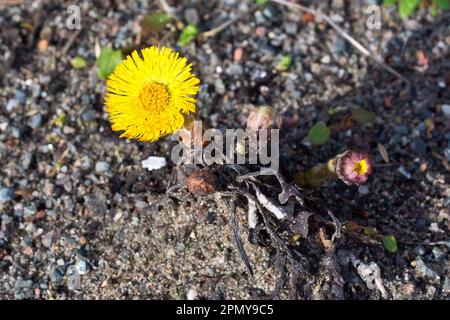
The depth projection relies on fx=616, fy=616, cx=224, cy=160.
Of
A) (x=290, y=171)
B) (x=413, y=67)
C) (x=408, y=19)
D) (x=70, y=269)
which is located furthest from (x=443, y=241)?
(x=70, y=269)

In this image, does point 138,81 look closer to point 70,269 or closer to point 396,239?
point 70,269

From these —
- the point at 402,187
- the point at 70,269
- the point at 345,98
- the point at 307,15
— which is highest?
the point at 307,15

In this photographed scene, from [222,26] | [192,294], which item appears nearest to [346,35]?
[222,26]

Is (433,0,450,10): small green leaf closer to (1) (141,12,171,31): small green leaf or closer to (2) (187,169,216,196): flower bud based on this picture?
(1) (141,12,171,31): small green leaf

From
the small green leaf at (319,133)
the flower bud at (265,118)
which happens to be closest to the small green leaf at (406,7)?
the small green leaf at (319,133)

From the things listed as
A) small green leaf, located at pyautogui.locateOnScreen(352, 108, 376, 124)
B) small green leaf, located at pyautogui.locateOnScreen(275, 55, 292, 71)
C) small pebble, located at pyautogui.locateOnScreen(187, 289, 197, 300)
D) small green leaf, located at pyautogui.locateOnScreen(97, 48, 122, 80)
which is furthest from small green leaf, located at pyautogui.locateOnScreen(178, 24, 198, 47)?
small pebble, located at pyautogui.locateOnScreen(187, 289, 197, 300)

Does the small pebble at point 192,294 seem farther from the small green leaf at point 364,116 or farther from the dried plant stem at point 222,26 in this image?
the dried plant stem at point 222,26
